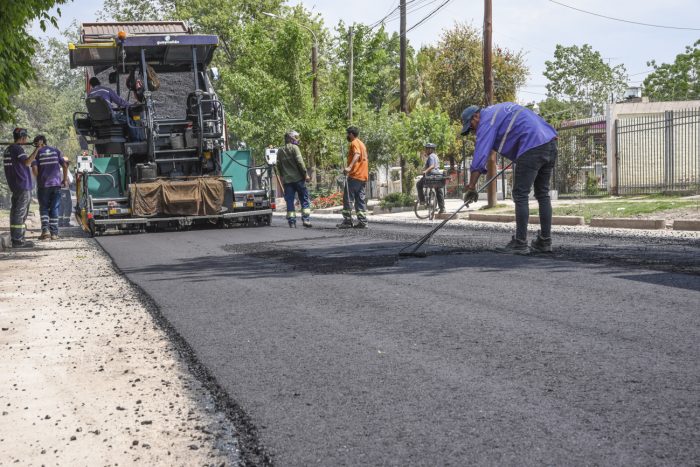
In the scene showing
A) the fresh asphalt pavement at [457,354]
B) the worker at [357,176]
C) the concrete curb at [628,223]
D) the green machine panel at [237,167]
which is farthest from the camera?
the green machine panel at [237,167]

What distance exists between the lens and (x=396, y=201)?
27328 millimetres

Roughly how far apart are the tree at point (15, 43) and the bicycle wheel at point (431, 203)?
10735 millimetres

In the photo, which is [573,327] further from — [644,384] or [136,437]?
[136,437]

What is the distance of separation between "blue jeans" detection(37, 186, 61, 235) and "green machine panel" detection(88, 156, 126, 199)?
74cm

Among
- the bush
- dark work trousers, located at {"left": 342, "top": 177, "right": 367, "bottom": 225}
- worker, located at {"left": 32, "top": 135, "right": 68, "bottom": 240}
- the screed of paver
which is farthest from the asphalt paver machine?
the bush

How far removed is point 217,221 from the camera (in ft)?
59.7

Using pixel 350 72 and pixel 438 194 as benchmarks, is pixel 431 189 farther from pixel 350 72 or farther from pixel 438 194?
pixel 350 72

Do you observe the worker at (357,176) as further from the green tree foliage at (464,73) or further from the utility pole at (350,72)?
the green tree foliage at (464,73)

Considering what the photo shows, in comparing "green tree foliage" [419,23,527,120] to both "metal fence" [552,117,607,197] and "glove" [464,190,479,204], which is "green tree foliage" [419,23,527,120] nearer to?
"metal fence" [552,117,607,197]

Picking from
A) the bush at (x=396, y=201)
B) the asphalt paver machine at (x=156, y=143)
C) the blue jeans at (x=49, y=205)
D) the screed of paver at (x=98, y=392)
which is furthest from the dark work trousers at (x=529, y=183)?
the bush at (x=396, y=201)

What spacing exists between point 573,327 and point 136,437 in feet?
9.18

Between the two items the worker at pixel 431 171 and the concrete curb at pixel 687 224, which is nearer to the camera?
the concrete curb at pixel 687 224

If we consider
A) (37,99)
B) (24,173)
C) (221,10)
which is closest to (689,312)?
(24,173)

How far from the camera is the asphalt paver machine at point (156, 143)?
16.5m
